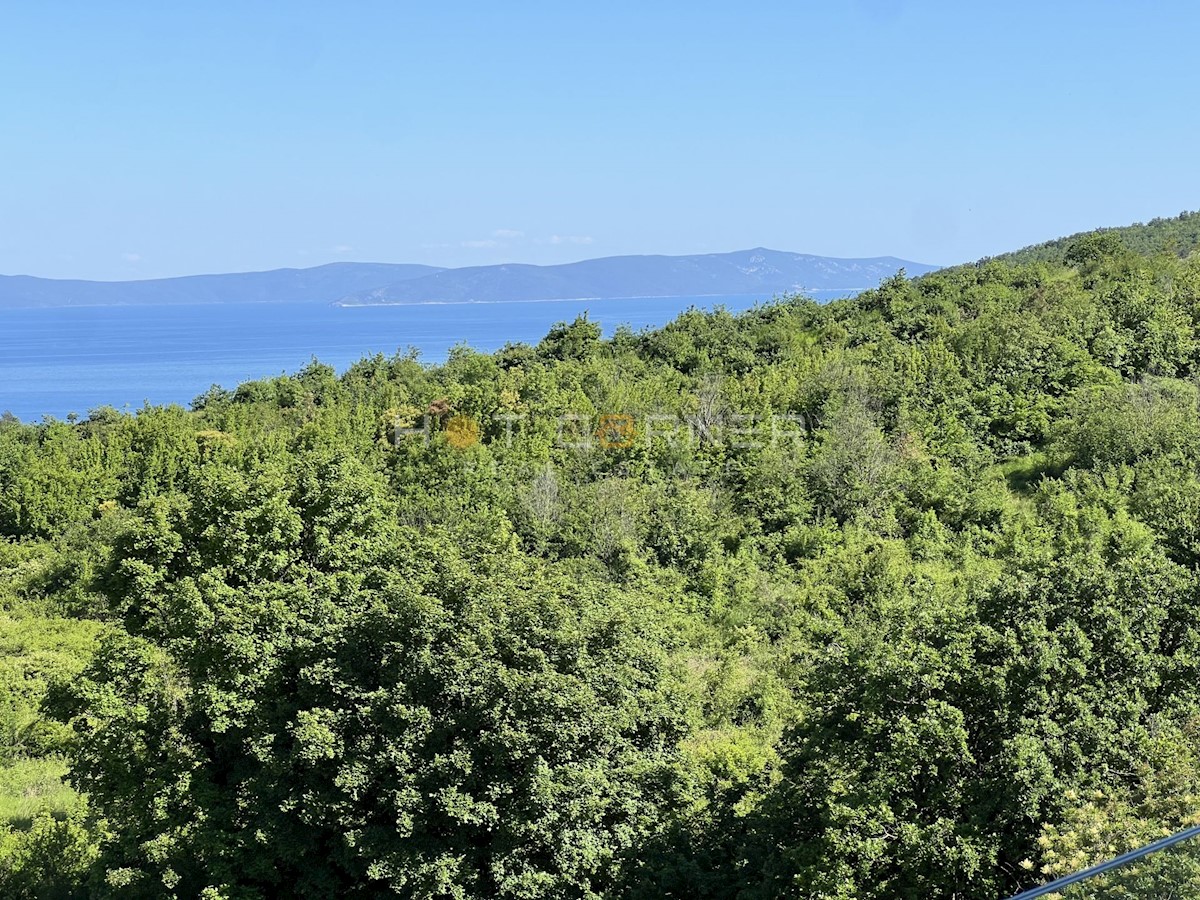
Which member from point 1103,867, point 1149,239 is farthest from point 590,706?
point 1149,239

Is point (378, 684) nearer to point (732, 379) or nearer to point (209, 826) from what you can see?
point (209, 826)

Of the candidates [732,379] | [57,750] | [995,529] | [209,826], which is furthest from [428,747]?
[732,379]

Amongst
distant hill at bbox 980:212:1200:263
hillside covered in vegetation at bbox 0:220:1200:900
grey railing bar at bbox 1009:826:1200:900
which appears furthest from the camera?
distant hill at bbox 980:212:1200:263

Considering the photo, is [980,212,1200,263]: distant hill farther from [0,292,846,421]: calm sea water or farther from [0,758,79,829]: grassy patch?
[0,758,79,829]: grassy patch

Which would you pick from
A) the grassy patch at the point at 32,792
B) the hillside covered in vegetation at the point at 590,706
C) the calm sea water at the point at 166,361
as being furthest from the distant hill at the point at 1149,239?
the grassy patch at the point at 32,792

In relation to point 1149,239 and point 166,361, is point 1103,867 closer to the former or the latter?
point 1149,239

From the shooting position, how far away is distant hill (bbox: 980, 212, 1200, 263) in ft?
224

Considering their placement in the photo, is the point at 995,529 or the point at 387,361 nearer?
the point at 995,529

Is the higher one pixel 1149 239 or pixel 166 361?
pixel 1149 239

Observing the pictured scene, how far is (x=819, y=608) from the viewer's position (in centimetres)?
2683

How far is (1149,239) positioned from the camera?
78312 millimetres

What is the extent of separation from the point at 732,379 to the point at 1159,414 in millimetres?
19659

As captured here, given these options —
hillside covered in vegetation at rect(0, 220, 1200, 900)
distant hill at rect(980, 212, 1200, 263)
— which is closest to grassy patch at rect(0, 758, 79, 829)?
hillside covered in vegetation at rect(0, 220, 1200, 900)

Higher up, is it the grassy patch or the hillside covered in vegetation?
the hillside covered in vegetation
